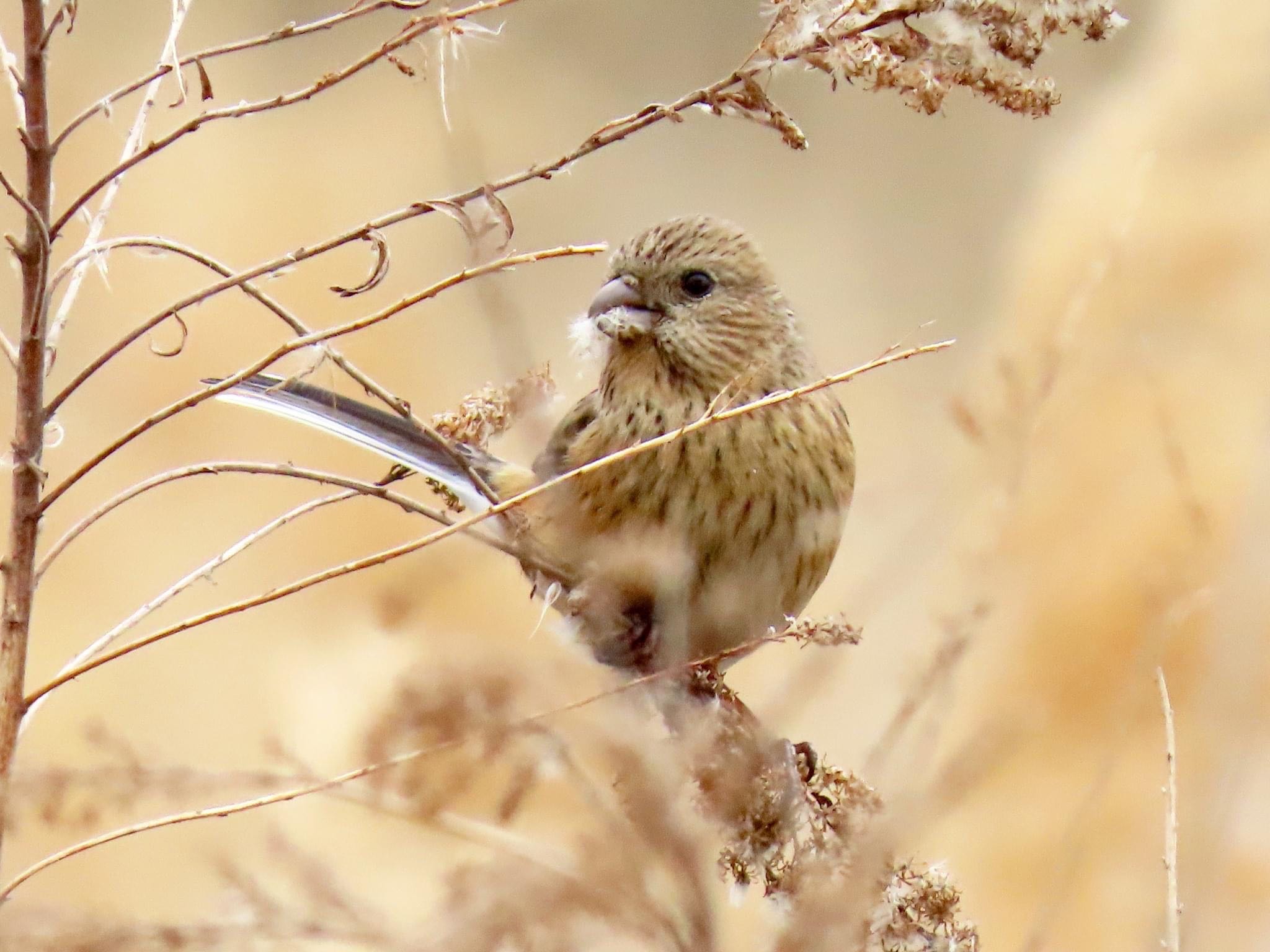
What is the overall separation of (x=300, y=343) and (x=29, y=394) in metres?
0.23

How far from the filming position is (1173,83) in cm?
664

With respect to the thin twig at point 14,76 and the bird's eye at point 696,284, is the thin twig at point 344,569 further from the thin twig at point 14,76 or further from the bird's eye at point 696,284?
the bird's eye at point 696,284

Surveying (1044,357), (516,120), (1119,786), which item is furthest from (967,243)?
(1044,357)

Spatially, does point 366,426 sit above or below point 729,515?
above

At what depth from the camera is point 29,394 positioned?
125cm

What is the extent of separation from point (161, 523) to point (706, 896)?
6101 mm

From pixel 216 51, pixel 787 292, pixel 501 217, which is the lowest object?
pixel 501 217

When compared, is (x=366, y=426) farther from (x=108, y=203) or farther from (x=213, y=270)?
(x=213, y=270)

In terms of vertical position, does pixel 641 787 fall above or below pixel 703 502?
below

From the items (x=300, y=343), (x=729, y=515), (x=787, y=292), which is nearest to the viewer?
(x=300, y=343)

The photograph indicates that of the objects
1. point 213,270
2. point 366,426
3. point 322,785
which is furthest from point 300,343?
point 366,426

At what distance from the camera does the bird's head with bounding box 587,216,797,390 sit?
265 cm

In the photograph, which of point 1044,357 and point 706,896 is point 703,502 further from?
point 706,896

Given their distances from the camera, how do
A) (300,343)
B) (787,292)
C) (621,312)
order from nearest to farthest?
(300,343), (621,312), (787,292)
